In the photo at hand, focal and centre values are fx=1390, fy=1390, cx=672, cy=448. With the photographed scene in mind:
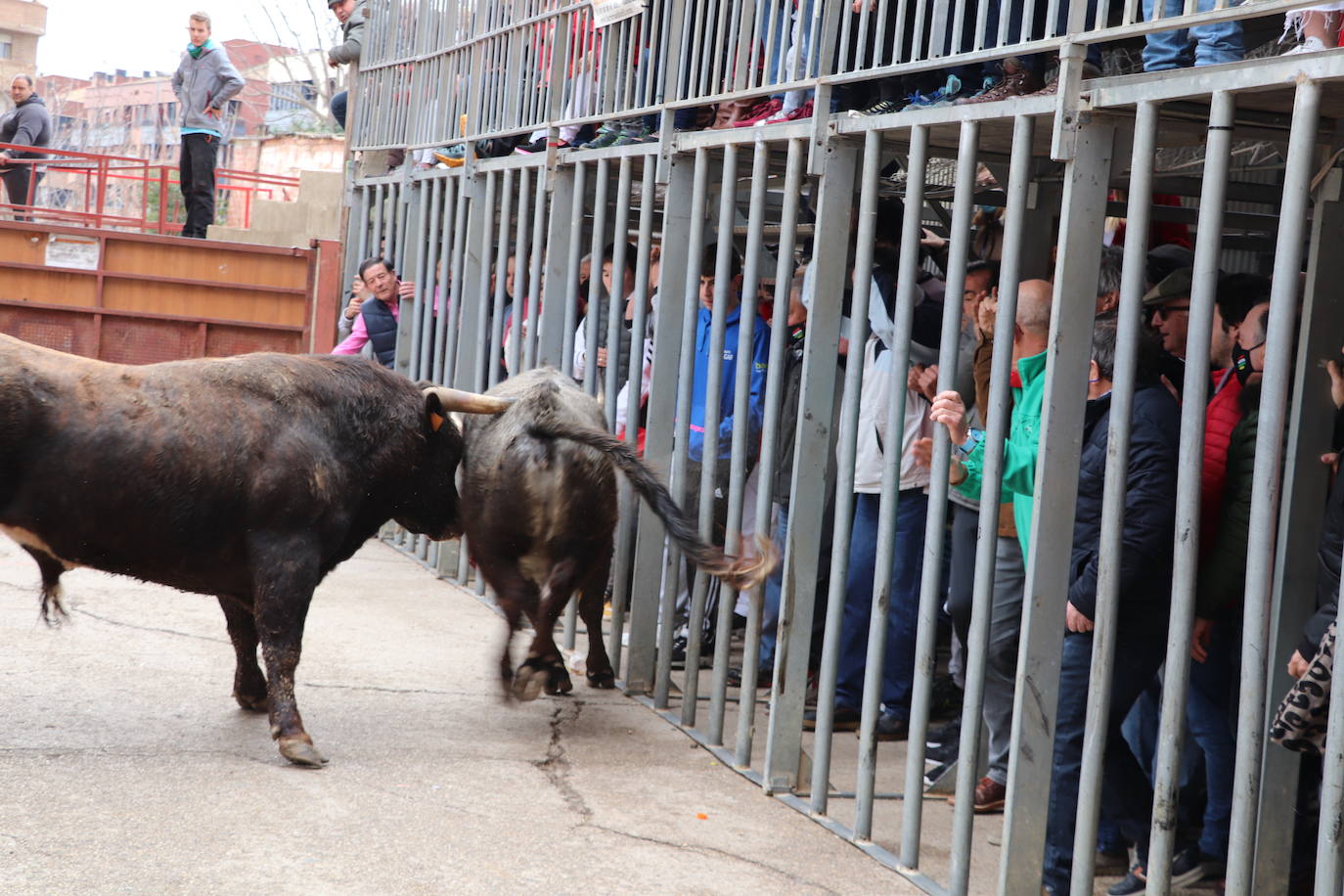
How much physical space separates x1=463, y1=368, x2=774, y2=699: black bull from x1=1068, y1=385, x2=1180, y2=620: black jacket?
1690 mm

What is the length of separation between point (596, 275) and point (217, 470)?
2.61 metres

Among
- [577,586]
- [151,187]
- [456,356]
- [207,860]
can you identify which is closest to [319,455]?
[577,586]

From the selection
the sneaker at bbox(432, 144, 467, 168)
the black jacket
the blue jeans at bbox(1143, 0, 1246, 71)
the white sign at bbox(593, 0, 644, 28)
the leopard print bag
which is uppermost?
the white sign at bbox(593, 0, 644, 28)

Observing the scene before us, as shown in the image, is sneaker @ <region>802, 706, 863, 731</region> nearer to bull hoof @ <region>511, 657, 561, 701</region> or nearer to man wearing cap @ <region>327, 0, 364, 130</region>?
bull hoof @ <region>511, 657, 561, 701</region>

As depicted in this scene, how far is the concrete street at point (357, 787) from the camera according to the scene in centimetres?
411

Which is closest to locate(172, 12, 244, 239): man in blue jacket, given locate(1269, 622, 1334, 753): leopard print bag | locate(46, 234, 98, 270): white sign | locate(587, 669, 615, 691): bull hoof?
locate(46, 234, 98, 270): white sign

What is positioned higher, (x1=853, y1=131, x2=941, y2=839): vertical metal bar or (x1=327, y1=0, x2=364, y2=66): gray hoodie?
(x1=327, y1=0, x2=364, y2=66): gray hoodie

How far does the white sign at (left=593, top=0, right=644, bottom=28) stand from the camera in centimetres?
676

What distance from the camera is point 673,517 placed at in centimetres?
532

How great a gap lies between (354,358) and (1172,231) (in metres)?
3.99

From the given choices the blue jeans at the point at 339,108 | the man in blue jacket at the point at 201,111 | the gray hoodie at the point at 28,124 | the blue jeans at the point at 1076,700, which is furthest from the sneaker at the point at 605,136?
the gray hoodie at the point at 28,124

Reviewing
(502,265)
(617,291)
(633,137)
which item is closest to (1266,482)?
(617,291)

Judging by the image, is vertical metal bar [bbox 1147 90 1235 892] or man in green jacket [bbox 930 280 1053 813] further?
man in green jacket [bbox 930 280 1053 813]

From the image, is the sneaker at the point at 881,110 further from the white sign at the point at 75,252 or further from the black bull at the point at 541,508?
the white sign at the point at 75,252
